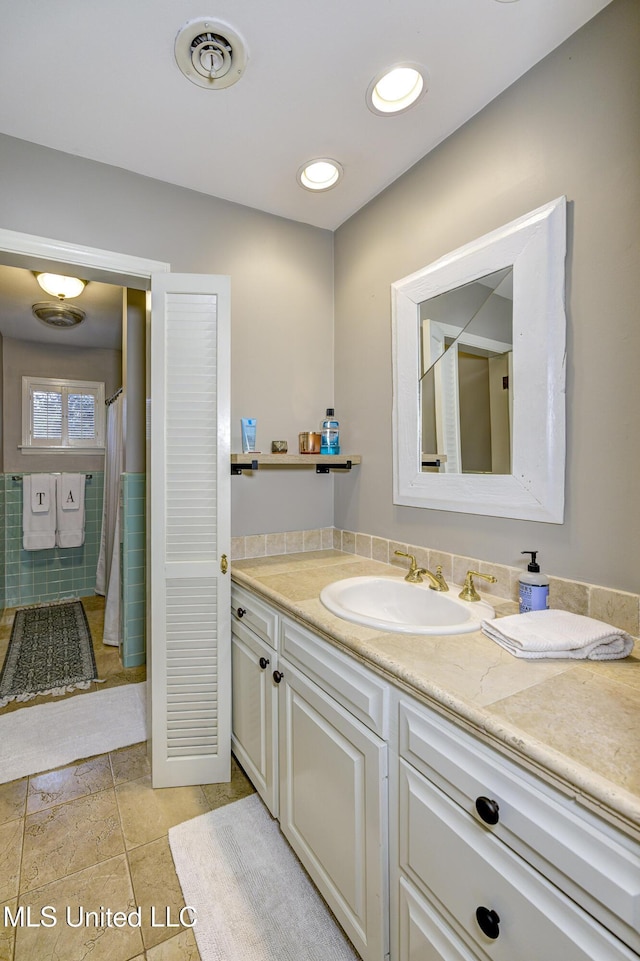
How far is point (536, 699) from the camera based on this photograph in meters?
0.78

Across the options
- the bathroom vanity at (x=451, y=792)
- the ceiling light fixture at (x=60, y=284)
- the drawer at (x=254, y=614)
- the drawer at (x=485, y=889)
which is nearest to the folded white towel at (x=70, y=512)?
the ceiling light fixture at (x=60, y=284)

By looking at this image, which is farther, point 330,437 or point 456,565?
point 330,437

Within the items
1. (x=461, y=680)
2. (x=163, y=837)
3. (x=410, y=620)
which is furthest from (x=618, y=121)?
(x=163, y=837)

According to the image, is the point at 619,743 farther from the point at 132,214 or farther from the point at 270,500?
the point at 132,214

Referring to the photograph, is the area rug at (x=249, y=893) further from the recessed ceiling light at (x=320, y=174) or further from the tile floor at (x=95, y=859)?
the recessed ceiling light at (x=320, y=174)

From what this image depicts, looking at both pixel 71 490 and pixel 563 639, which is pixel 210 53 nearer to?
pixel 563 639

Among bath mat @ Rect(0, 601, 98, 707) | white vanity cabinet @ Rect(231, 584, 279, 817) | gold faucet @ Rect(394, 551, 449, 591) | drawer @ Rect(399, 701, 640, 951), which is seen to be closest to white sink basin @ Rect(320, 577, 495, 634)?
gold faucet @ Rect(394, 551, 449, 591)

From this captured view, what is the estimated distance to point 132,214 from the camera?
1.75 m

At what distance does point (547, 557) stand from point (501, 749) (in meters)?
0.70

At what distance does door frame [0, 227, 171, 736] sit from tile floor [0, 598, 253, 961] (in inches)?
16.9

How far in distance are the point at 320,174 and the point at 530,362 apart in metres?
1.20

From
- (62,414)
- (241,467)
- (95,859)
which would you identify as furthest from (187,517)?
(62,414)

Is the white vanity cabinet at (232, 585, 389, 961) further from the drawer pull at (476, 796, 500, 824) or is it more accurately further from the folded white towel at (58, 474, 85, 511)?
the folded white towel at (58, 474, 85, 511)

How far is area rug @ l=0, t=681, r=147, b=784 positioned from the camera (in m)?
1.87
